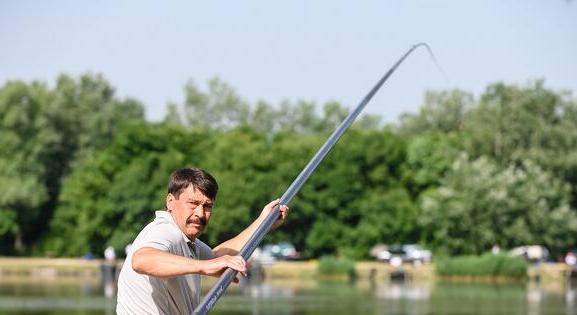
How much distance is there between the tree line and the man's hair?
57.2m

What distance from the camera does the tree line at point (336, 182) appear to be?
63.4m

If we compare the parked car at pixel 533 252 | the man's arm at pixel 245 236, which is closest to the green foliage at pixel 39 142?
the parked car at pixel 533 252

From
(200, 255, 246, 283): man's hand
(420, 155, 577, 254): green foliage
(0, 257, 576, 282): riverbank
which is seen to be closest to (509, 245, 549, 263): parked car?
(420, 155, 577, 254): green foliage

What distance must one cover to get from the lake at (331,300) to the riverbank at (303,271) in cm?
1231

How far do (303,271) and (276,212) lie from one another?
175 feet

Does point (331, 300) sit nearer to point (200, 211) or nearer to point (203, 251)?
point (203, 251)

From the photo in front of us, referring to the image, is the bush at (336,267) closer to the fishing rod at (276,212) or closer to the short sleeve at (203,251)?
the fishing rod at (276,212)

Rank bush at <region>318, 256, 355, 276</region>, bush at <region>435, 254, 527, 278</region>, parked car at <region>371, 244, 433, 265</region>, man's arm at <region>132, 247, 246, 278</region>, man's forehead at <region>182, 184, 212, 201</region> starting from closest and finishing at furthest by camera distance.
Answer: man's arm at <region>132, 247, 246, 278</region> → man's forehead at <region>182, 184, 212, 201</region> → bush at <region>435, 254, 527, 278</region> → bush at <region>318, 256, 355, 276</region> → parked car at <region>371, 244, 433, 265</region>

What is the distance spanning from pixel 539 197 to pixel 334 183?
11.9 metres

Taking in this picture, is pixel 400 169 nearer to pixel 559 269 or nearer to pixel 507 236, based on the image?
pixel 507 236

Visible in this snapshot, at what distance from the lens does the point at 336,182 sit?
72500 millimetres

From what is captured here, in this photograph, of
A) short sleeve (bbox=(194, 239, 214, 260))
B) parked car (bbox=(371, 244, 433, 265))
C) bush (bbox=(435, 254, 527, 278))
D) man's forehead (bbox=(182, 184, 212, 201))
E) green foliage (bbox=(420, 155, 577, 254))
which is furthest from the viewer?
parked car (bbox=(371, 244, 433, 265))

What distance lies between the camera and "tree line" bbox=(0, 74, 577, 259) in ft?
208

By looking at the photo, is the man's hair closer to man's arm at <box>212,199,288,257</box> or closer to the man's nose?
the man's nose
